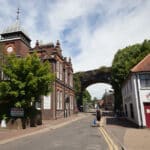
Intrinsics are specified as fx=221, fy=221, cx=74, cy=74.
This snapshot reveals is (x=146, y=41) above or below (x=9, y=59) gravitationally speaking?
above

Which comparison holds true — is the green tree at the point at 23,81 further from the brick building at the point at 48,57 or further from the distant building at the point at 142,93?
the brick building at the point at 48,57

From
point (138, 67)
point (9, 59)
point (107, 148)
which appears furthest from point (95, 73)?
point (107, 148)

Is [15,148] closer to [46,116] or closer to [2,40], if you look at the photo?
[46,116]

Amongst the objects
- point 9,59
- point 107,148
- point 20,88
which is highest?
point 9,59

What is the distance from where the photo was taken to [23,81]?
20.0 metres

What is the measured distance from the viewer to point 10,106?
2091 centimetres

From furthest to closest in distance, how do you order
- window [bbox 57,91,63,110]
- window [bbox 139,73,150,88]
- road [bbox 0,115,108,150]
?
window [bbox 57,91,63,110] → window [bbox 139,73,150,88] → road [bbox 0,115,108,150]

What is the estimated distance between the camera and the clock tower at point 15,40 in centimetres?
3512

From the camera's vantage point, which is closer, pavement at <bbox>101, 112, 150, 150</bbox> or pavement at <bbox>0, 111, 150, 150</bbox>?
pavement at <bbox>101, 112, 150, 150</bbox>

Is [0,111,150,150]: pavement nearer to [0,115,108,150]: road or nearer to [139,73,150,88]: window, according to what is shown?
[0,115,108,150]: road

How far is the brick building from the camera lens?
104 ft

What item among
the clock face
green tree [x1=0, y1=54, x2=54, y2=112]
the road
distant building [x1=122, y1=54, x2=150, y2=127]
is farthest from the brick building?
the road

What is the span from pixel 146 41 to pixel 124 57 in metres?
5.56

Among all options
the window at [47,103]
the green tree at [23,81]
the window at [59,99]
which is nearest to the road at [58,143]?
the green tree at [23,81]
